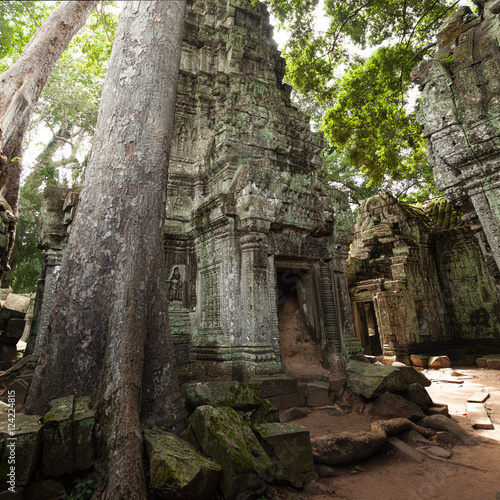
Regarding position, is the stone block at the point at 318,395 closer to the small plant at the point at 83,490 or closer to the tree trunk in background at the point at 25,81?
the small plant at the point at 83,490

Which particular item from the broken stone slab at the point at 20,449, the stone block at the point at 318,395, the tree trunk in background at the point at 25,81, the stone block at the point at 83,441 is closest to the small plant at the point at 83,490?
the stone block at the point at 83,441

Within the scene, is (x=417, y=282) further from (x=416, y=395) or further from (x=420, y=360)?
(x=416, y=395)

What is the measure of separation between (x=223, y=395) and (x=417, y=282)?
31.0 feet

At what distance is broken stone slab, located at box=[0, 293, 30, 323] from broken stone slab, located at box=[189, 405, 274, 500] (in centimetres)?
672

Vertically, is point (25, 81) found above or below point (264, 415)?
above

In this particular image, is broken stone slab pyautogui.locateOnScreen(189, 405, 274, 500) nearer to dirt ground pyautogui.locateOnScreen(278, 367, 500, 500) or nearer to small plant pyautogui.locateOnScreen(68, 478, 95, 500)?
dirt ground pyautogui.locateOnScreen(278, 367, 500, 500)

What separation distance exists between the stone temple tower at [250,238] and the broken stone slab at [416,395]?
140 cm

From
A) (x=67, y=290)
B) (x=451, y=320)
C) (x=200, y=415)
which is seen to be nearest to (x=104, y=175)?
(x=67, y=290)

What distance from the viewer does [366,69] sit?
8.56 metres

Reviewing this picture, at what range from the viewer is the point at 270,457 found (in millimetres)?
2543

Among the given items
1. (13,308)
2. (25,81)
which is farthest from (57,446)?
(25,81)

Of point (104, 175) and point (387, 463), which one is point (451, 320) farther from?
point (104, 175)

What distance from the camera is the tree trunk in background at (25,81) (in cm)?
643

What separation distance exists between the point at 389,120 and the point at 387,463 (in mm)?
9205
